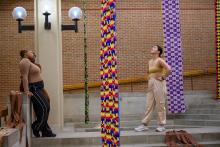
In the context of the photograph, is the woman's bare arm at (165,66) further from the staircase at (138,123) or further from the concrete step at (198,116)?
the concrete step at (198,116)

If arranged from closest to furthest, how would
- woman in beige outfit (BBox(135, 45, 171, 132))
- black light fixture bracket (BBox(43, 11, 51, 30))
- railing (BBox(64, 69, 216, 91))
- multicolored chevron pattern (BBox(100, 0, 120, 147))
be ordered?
multicolored chevron pattern (BBox(100, 0, 120, 147)) → woman in beige outfit (BBox(135, 45, 171, 132)) → black light fixture bracket (BBox(43, 11, 51, 30)) → railing (BBox(64, 69, 216, 91))

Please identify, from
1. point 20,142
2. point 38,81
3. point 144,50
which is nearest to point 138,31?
point 144,50

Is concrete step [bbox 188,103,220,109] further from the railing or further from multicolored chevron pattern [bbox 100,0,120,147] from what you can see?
multicolored chevron pattern [bbox 100,0,120,147]

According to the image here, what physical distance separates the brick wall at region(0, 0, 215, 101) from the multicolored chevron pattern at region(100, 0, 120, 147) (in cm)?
867

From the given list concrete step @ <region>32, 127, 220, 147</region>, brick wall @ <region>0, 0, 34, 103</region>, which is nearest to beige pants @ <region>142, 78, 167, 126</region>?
concrete step @ <region>32, 127, 220, 147</region>

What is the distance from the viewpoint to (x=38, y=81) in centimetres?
801

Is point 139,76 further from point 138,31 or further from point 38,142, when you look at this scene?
point 38,142

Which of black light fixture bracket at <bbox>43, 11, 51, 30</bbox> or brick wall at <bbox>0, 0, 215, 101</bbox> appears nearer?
black light fixture bracket at <bbox>43, 11, 51, 30</bbox>

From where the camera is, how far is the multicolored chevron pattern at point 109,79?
15.4ft

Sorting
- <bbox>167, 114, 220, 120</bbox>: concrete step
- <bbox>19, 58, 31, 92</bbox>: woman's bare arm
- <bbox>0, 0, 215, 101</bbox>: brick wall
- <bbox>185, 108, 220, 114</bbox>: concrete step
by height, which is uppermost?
<bbox>0, 0, 215, 101</bbox>: brick wall

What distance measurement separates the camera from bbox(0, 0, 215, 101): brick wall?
13.6 metres

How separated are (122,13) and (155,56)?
574cm

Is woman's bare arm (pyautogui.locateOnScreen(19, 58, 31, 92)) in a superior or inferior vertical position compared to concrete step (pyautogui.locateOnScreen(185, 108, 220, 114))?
superior

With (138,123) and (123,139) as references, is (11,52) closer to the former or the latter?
(138,123)
